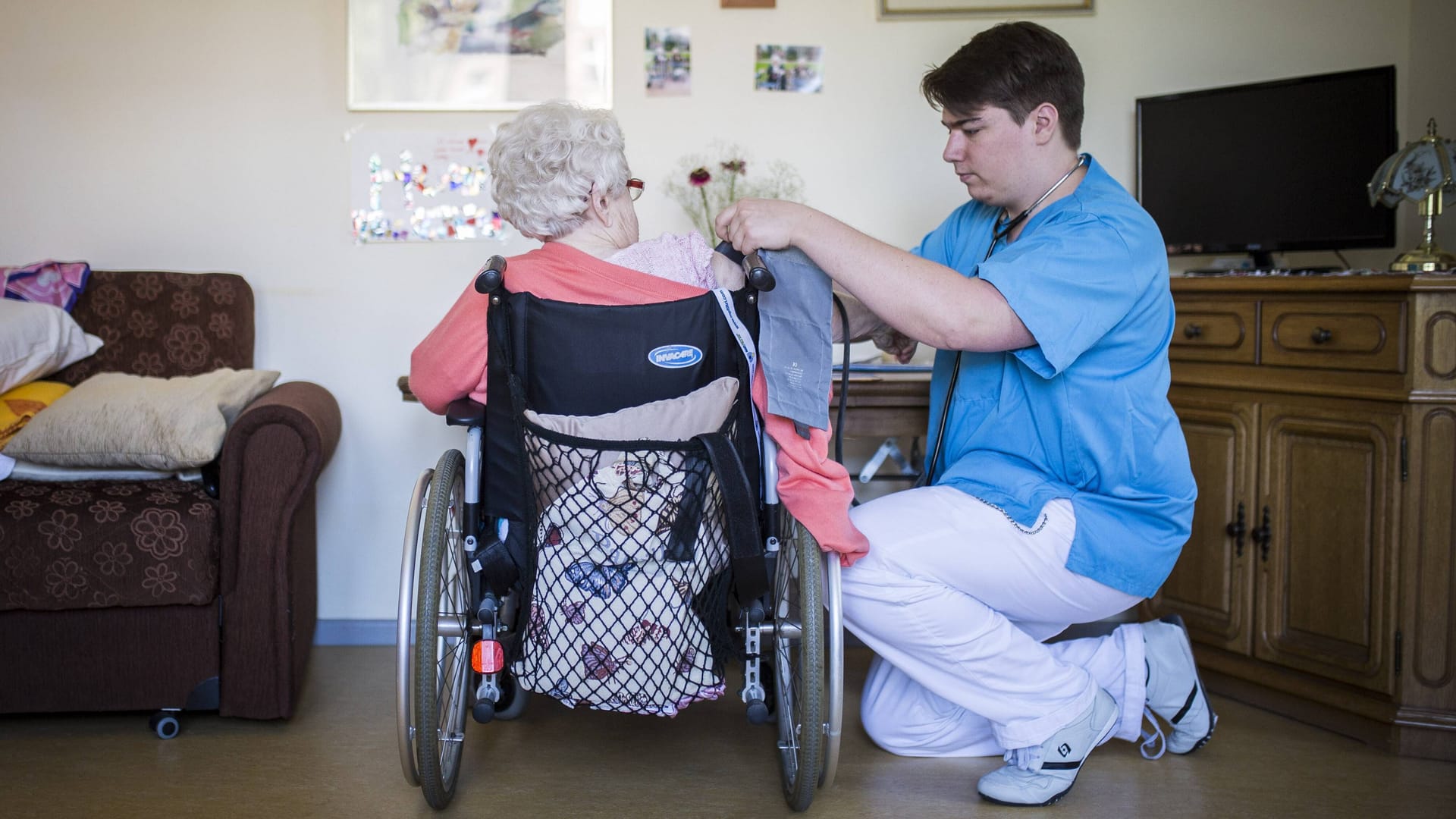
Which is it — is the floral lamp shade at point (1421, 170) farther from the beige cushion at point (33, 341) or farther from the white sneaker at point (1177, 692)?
the beige cushion at point (33, 341)

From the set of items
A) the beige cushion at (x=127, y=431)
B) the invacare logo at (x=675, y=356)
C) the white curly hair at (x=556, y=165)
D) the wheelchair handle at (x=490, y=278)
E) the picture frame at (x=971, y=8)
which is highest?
the picture frame at (x=971, y=8)

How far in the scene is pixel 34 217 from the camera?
9.57 feet

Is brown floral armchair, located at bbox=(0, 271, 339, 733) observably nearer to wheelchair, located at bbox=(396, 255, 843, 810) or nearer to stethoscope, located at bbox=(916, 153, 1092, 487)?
wheelchair, located at bbox=(396, 255, 843, 810)

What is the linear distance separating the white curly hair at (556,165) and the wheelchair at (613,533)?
165 mm

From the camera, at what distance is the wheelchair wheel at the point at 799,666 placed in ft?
5.55

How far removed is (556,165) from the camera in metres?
1.76

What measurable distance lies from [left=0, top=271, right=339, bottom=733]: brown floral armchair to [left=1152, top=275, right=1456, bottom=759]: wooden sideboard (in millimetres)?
1935

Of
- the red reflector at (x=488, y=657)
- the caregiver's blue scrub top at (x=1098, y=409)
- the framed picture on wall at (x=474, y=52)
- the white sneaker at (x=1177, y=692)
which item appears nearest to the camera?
the red reflector at (x=488, y=657)

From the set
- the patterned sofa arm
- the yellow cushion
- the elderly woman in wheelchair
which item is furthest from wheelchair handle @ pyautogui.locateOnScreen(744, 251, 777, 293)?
the yellow cushion

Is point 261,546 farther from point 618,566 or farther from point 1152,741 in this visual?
point 1152,741

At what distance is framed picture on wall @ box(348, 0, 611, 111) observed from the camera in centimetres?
289

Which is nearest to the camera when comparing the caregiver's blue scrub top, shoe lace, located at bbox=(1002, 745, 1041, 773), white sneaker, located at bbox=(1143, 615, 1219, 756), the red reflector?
the red reflector

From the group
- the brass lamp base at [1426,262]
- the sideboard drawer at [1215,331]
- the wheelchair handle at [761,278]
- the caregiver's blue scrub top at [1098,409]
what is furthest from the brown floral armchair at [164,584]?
the brass lamp base at [1426,262]

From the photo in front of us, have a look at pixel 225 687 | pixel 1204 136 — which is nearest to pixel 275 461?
pixel 225 687
